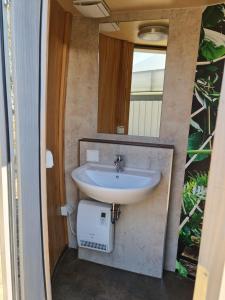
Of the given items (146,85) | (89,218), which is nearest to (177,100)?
(146,85)

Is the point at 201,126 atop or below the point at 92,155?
atop

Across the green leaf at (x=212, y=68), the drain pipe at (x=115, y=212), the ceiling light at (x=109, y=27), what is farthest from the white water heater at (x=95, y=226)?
the ceiling light at (x=109, y=27)

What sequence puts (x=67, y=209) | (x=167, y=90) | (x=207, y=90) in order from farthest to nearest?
1. (x=67, y=209)
2. (x=167, y=90)
3. (x=207, y=90)

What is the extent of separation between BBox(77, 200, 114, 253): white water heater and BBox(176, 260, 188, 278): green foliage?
2.01 ft

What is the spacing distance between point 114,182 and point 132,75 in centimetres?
88

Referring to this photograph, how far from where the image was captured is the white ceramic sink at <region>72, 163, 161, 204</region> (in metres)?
1.52

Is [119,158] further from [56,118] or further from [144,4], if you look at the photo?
[144,4]

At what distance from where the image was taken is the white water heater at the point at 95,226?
189 centimetres

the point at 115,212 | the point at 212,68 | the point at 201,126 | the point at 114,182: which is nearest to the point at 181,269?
the point at 115,212

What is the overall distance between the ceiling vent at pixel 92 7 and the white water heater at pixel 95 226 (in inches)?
58.4

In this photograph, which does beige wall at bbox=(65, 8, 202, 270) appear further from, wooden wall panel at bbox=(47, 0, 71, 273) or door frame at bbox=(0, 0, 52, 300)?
door frame at bbox=(0, 0, 52, 300)

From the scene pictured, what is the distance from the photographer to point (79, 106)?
6.65 feet

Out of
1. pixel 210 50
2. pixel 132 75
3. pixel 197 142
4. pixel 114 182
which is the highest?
pixel 210 50

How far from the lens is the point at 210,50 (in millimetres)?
1653
